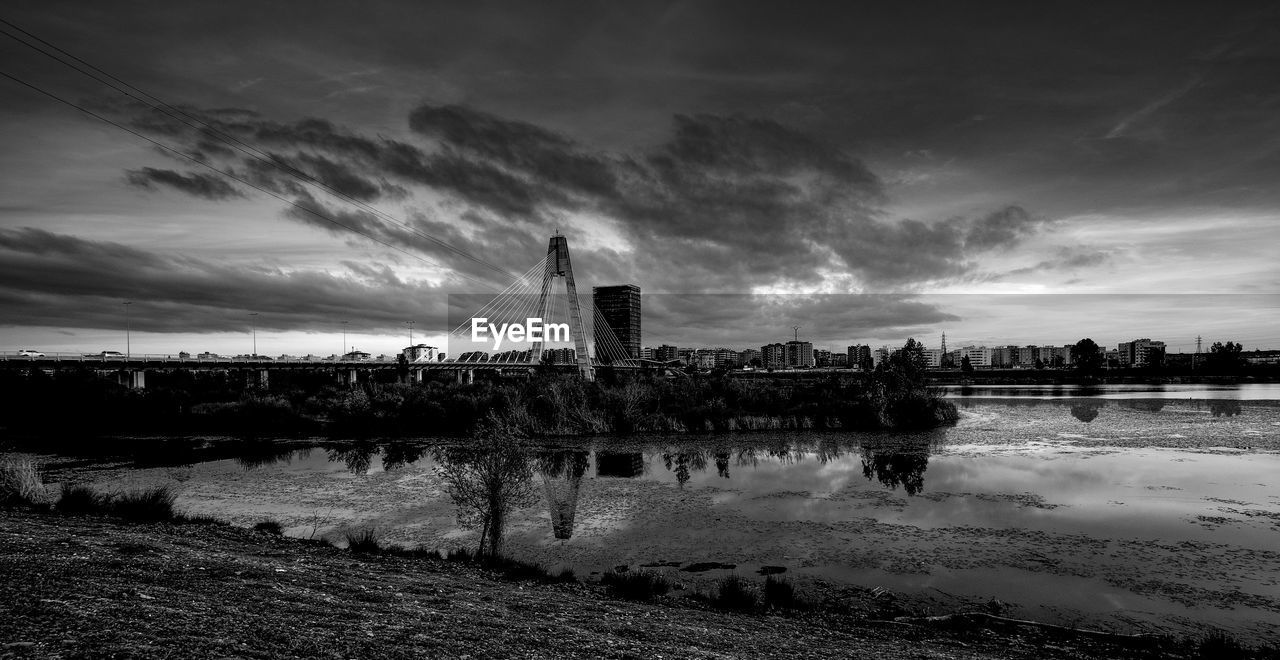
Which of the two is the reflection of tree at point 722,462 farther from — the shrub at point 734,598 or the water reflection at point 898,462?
the shrub at point 734,598

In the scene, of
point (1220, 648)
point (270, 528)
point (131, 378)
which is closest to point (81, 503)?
point (270, 528)

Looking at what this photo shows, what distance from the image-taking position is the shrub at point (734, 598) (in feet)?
29.1

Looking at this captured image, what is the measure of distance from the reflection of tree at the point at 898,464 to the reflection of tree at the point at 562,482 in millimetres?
8593

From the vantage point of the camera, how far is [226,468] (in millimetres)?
21594

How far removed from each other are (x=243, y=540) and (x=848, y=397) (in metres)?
34.2

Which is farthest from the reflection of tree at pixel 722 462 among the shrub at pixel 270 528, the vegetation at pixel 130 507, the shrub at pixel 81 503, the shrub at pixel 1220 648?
the shrub at pixel 81 503

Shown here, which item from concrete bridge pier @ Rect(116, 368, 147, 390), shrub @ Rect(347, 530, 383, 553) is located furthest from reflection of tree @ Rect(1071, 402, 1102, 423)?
concrete bridge pier @ Rect(116, 368, 147, 390)

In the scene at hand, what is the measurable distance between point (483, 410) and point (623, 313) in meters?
112

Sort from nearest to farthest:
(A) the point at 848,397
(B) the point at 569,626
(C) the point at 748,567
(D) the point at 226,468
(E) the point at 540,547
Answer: (B) the point at 569,626
(C) the point at 748,567
(E) the point at 540,547
(D) the point at 226,468
(A) the point at 848,397

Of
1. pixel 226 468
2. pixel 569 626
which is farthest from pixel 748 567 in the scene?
pixel 226 468

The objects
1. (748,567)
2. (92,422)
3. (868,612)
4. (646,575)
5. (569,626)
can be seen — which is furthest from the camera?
(92,422)

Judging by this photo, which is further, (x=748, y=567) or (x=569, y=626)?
(x=748, y=567)

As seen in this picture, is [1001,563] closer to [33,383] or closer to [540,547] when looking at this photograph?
[540,547]

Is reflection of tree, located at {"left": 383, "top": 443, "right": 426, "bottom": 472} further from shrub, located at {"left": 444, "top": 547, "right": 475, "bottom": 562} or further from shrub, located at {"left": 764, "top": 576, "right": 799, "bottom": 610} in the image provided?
shrub, located at {"left": 764, "top": 576, "right": 799, "bottom": 610}
